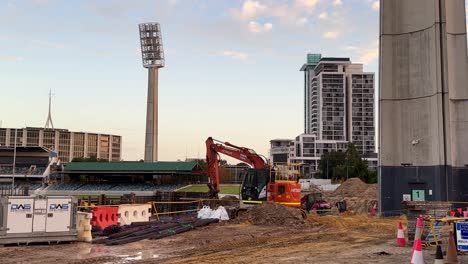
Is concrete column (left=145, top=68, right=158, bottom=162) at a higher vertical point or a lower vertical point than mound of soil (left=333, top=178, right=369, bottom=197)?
higher

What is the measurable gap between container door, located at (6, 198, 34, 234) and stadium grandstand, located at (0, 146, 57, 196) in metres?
84.6

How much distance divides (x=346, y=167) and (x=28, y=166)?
78.9 metres

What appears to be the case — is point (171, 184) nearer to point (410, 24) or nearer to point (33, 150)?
point (33, 150)

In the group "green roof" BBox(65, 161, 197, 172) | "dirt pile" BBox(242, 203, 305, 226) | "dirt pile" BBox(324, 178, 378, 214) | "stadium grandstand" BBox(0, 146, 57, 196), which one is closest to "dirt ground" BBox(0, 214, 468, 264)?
"dirt pile" BBox(242, 203, 305, 226)

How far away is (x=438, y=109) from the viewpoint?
33250 mm

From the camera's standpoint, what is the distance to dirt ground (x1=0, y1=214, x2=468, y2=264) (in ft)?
48.3

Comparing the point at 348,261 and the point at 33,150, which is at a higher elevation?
the point at 33,150

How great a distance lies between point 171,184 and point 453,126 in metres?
65.1

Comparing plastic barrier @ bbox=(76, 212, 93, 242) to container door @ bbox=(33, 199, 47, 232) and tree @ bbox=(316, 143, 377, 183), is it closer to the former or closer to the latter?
container door @ bbox=(33, 199, 47, 232)

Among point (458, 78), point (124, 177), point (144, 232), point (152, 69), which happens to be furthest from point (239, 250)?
point (152, 69)

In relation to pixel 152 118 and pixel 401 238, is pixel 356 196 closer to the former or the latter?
pixel 401 238

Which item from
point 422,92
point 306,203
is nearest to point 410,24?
point 422,92

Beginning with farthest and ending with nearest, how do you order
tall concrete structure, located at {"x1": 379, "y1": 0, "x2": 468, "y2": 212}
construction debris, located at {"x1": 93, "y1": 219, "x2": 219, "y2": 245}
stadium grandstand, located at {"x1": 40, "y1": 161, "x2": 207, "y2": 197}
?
stadium grandstand, located at {"x1": 40, "y1": 161, "x2": 207, "y2": 197}, tall concrete structure, located at {"x1": 379, "y1": 0, "x2": 468, "y2": 212}, construction debris, located at {"x1": 93, "y1": 219, "x2": 219, "y2": 245}

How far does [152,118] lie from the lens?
122 metres
